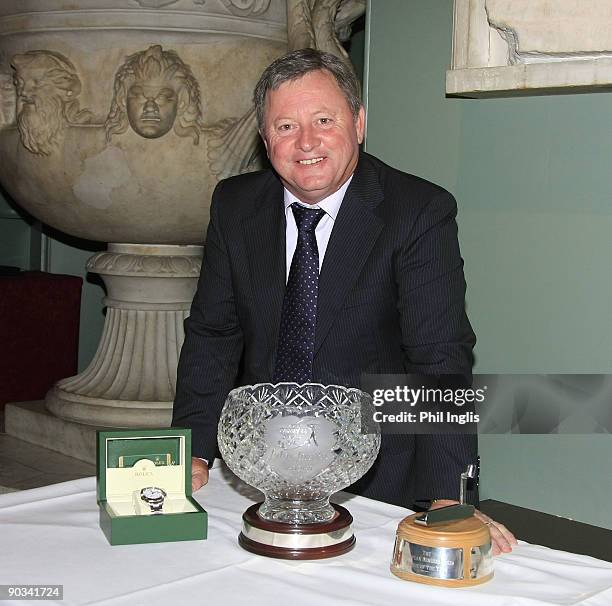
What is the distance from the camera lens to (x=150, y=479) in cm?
160

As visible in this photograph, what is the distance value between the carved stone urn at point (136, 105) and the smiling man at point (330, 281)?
1770mm

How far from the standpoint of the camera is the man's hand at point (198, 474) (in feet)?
5.75

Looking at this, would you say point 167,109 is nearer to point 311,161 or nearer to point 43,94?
point 43,94

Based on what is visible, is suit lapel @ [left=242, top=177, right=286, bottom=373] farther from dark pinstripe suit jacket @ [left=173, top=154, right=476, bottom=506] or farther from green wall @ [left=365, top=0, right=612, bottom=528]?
green wall @ [left=365, top=0, right=612, bottom=528]

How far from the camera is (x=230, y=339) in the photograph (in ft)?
7.09

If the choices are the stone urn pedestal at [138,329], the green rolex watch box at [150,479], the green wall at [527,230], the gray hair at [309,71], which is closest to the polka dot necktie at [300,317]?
the gray hair at [309,71]

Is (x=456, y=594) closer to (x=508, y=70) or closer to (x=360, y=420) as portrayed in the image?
(x=360, y=420)

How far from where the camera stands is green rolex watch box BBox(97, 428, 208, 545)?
1.51 metres

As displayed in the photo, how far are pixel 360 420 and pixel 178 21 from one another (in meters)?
2.66

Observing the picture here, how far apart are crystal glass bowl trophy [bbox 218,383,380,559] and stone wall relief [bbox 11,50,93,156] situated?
2.64m

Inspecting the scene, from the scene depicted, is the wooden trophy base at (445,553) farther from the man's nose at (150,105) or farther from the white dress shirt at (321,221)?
the man's nose at (150,105)

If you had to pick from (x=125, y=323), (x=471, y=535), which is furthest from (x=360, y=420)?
(x=125, y=323)

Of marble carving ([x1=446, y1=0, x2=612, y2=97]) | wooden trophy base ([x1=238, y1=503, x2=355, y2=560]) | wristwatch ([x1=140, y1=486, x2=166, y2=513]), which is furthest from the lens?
marble carving ([x1=446, y1=0, x2=612, y2=97])

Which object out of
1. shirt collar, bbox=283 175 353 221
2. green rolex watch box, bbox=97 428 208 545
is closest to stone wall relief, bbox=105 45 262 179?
shirt collar, bbox=283 175 353 221
